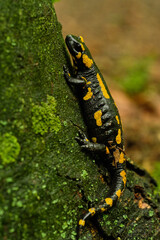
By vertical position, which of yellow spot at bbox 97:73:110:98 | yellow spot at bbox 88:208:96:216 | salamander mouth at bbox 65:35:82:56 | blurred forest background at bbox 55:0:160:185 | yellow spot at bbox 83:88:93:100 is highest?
salamander mouth at bbox 65:35:82:56

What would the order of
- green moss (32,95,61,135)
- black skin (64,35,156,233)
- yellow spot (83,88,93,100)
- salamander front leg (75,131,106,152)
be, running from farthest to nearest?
yellow spot (83,88,93,100) < black skin (64,35,156,233) < salamander front leg (75,131,106,152) < green moss (32,95,61,135)

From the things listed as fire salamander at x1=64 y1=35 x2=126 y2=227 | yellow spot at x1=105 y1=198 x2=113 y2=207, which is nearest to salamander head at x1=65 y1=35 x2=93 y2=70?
fire salamander at x1=64 y1=35 x2=126 y2=227

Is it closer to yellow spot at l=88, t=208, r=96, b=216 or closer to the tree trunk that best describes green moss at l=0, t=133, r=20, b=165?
the tree trunk

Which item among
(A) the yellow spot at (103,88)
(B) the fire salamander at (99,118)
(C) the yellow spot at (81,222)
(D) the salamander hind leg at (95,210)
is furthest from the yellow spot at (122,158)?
(C) the yellow spot at (81,222)

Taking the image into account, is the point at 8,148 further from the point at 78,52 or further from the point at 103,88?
the point at 78,52

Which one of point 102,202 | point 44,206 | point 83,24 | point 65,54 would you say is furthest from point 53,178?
point 83,24

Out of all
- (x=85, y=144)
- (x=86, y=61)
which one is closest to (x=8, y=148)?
(x=85, y=144)

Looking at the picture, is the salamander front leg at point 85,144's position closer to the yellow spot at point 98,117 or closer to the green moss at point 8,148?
the yellow spot at point 98,117

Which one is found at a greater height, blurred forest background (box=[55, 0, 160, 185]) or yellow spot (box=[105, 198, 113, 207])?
yellow spot (box=[105, 198, 113, 207])
